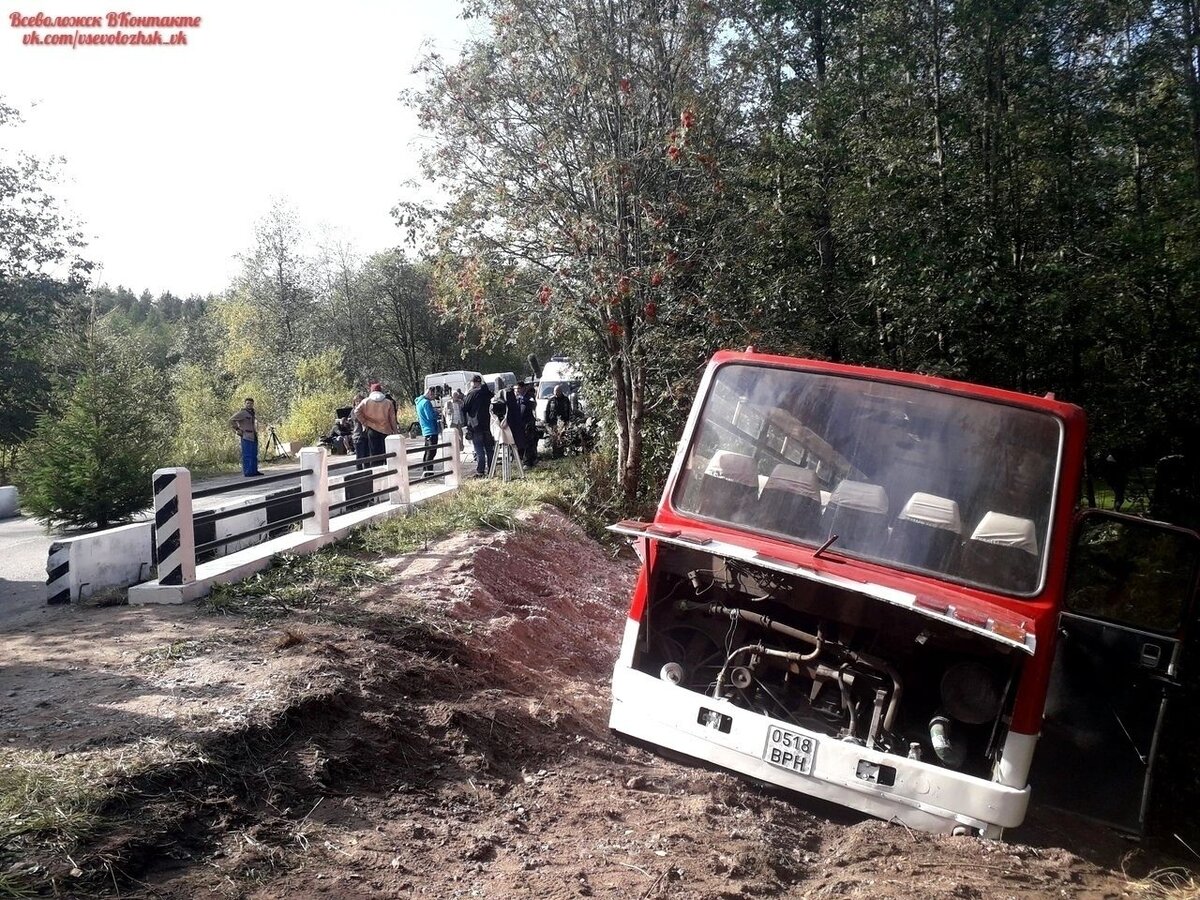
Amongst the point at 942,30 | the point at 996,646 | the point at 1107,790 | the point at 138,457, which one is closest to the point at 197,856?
the point at 996,646

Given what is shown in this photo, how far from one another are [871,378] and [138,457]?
12.1m

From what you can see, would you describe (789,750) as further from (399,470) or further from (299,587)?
(399,470)

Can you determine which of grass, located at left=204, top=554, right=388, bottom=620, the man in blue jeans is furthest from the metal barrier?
the man in blue jeans

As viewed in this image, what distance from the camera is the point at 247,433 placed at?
23.1 m

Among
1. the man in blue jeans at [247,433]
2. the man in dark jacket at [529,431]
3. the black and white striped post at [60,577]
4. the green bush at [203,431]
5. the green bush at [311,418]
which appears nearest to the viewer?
the black and white striped post at [60,577]

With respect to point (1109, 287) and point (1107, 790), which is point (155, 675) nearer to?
point (1107, 790)

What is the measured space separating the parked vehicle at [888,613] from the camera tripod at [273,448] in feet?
99.0

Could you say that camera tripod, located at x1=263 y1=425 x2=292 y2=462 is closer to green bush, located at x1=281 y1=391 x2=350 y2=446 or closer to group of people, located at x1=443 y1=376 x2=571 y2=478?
green bush, located at x1=281 y1=391 x2=350 y2=446

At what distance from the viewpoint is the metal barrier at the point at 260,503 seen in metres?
7.64

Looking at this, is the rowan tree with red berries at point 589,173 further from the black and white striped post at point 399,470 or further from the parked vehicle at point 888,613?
the parked vehicle at point 888,613

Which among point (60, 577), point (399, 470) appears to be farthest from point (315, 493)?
point (399, 470)

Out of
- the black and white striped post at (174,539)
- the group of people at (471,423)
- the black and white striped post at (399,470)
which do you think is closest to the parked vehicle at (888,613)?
the black and white striped post at (174,539)

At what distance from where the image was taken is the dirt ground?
3879mm

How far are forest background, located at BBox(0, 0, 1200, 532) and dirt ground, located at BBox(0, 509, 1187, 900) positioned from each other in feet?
26.0
